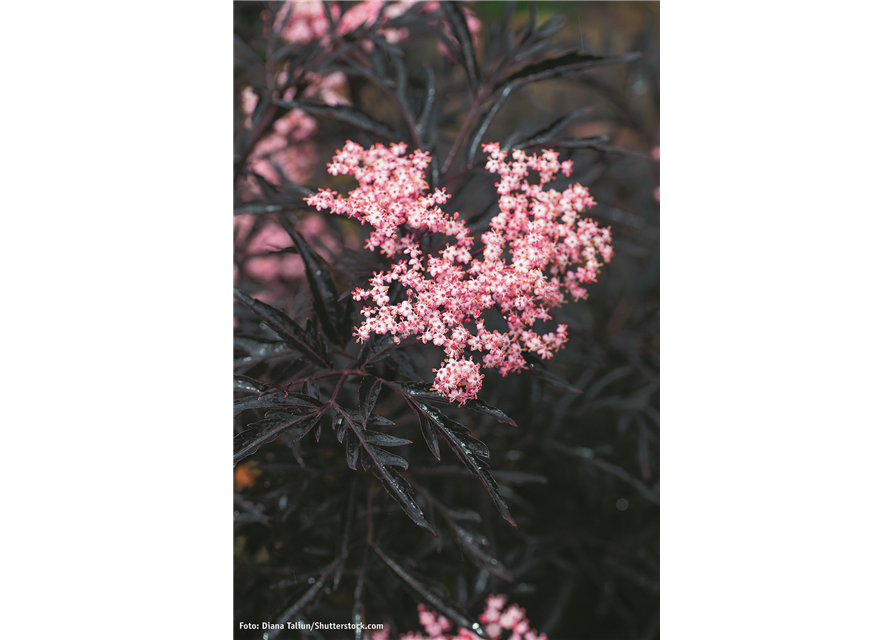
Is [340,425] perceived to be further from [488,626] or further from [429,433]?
[488,626]

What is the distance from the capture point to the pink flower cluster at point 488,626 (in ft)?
2.10

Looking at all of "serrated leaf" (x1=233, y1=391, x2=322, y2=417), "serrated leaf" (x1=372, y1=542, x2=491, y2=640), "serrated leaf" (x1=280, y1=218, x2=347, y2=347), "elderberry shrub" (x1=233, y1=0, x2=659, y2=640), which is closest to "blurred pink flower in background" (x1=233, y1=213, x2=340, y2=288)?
"elderberry shrub" (x1=233, y1=0, x2=659, y2=640)

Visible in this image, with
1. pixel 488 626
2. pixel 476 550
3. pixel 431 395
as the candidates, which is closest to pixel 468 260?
pixel 431 395

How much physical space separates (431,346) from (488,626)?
14.4 inches

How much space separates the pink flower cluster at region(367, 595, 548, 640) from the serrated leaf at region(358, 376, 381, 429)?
321mm

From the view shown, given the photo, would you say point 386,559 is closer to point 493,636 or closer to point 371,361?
point 493,636

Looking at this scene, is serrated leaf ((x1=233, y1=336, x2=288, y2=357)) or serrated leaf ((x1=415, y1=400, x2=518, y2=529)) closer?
serrated leaf ((x1=415, y1=400, x2=518, y2=529))

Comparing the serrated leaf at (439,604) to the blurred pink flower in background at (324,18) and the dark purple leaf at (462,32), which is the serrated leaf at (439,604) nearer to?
the dark purple leaf at (462,32)

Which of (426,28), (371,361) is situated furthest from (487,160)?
(426,28)

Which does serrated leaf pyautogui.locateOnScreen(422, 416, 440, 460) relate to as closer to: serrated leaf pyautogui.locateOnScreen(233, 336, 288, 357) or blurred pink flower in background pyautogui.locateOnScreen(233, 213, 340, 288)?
serrated leaf pyautogui.locateOnScreen(233, 336, 288, 357)

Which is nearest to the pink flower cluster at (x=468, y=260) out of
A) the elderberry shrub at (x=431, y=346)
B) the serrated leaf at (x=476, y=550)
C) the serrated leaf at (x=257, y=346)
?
the elderberry shrub at (x=431, y=346)

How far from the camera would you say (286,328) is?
537mm

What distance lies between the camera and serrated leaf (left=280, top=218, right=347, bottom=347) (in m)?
0.56
